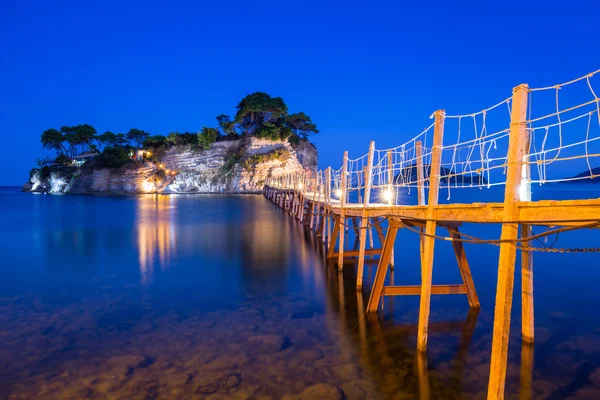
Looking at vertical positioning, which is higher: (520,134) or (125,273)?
(520,134)

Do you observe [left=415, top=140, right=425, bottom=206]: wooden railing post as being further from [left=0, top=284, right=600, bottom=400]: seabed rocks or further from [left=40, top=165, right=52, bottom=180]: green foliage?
[left=40, top=165, right=52, bottom=180]: green foliage

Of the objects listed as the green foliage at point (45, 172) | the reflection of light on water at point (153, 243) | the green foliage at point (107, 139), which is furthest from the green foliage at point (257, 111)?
the green foliage at point (45, 172)

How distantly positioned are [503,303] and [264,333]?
416 centimetres

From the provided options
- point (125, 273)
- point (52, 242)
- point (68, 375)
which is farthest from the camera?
point (52, 242)

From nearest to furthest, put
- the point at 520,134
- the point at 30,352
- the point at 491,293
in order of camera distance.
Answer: the point at 520,134
the point at 30,352
the point at 491,293

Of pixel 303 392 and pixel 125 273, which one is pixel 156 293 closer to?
pixel 125 273

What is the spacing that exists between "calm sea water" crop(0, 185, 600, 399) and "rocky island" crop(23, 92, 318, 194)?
2041 inches

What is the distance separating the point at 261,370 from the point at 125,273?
26.0 feet

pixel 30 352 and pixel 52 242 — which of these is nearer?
pixel 30 352

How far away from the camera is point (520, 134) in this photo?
385 cm

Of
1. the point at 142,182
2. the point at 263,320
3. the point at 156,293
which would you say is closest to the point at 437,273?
the point at 263,320

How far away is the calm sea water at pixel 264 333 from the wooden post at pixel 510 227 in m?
1.25

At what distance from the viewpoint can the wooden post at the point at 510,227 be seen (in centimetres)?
380

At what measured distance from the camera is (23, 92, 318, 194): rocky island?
213 feet
